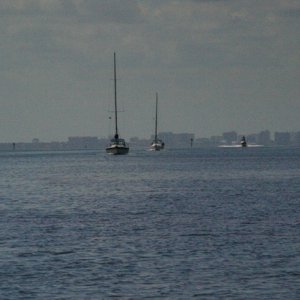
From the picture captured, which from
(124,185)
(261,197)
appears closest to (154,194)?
(261,197)

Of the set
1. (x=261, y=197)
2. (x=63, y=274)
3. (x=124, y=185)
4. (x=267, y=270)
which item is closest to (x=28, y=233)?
(x=63, y=274)

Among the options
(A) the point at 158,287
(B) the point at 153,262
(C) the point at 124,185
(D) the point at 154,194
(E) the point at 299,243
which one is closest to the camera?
(A) the point at 158,287

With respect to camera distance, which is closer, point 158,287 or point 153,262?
point 158,287

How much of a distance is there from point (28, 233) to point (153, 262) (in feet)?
51.5

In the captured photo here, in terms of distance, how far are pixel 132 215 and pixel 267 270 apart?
30632 mm

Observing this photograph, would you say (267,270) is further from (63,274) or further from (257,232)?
(257,232)

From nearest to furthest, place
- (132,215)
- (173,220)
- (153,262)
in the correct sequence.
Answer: (153,262), (173,220), (132,215)

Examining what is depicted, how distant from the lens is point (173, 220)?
69.9 meters

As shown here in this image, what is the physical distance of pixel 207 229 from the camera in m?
62.6

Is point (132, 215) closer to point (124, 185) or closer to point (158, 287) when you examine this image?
point (158, 287)

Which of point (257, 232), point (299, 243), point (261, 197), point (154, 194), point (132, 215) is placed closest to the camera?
point (299, 243)

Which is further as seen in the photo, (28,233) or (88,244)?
(28,233)

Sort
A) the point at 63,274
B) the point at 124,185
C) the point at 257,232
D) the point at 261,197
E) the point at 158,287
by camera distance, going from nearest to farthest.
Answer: the point at 158,287 < the point at 63,274 < the point at 257,232 < the point at 261,197 < the point at 124,185

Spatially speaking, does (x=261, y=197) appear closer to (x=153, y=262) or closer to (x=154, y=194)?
(x=154, y=194)
